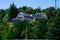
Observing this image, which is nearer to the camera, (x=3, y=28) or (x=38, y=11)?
(x=3, y=28)

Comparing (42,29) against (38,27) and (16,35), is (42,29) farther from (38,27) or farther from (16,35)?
(16,35)

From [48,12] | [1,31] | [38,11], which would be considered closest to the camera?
[1,31]

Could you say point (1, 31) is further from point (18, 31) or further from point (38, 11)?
point (38, 11)

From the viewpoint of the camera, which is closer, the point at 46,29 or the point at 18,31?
the point at 46,29

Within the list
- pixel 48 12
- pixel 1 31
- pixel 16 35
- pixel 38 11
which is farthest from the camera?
pixel 38 11

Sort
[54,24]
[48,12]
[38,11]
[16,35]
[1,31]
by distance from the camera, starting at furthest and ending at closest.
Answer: [38,11]
[48,12]
[1,31]
[16,35]
[54,24]

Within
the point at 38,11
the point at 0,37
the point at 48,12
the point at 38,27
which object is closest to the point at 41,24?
the point at 38,27

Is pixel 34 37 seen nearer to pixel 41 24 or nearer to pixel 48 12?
pixel 41 24

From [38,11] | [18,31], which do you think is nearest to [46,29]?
[18,31]

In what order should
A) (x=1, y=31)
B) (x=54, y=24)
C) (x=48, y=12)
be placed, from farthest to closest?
1. (x=48, y=12)
2. (x=1, y=31)
3. (x=54, y=24)
